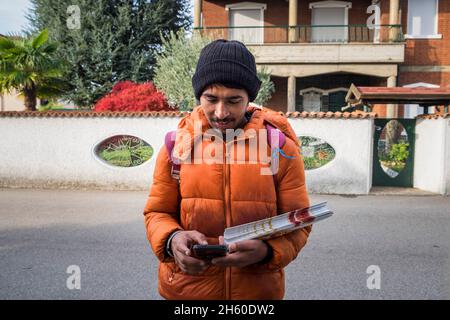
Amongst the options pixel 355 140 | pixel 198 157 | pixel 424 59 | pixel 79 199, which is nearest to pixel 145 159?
pixel 79 199

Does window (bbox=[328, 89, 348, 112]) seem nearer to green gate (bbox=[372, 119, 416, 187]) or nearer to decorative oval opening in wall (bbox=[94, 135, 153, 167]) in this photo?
green gate (bbox=[372, 119, 416, 187])

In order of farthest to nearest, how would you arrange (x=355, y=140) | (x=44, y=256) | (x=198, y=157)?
1. (x=355, y=140)
2. (x=44, y=256)
3. (x=198, y=157)

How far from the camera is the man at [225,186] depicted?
1.62 m

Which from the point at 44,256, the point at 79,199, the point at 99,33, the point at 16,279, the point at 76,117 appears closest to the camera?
the point at 16,279

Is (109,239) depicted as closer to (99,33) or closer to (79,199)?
(79,199)

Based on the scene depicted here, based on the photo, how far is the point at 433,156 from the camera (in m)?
9.45

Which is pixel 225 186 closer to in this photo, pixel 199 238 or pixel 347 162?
pixel 199 238

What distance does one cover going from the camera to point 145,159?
9.84 m

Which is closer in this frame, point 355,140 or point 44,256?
point 44,256

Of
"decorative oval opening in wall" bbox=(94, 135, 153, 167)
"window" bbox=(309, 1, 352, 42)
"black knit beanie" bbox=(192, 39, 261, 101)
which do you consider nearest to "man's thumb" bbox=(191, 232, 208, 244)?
"black knit beanie" bbox=(192, 39, 261, 101)

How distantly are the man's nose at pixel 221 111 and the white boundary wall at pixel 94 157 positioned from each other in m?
8.01

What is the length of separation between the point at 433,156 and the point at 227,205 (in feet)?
30.3

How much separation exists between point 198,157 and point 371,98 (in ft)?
30.2

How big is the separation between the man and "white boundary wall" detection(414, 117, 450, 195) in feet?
28.8
